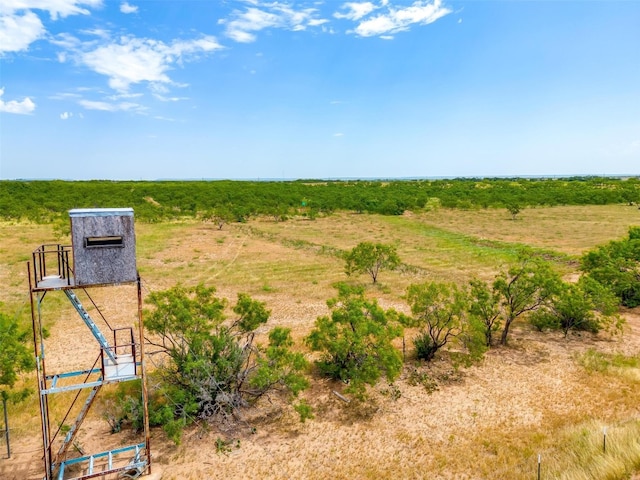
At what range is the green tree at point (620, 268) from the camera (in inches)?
854

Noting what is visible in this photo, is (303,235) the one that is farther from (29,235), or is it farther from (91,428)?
(91,428)

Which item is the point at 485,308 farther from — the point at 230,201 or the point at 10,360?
the point at 230,201

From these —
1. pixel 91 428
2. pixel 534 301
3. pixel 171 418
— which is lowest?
pixel 91 428

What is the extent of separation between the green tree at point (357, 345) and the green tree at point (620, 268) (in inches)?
550

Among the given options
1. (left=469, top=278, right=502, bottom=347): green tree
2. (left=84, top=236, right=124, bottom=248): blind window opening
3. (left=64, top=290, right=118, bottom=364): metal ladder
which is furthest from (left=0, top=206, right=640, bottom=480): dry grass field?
(left=84, top=236, right=124, bottom=248): blind window opening

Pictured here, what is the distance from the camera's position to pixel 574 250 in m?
38.2

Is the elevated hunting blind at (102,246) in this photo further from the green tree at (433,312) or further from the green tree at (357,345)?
the green tree at (433,312)

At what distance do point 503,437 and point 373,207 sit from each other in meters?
61.2

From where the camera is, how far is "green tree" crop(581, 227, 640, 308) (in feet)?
71.2

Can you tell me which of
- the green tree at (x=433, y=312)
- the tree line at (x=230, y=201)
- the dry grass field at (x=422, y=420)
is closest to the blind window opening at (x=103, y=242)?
the dry grass field at (x=422, y=420)

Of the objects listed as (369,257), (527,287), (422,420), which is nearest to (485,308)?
(527,287)

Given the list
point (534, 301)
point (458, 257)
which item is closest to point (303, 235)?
point (458, 257)

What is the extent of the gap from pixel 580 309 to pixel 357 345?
10866 mm

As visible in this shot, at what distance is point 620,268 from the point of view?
73.8 ft
